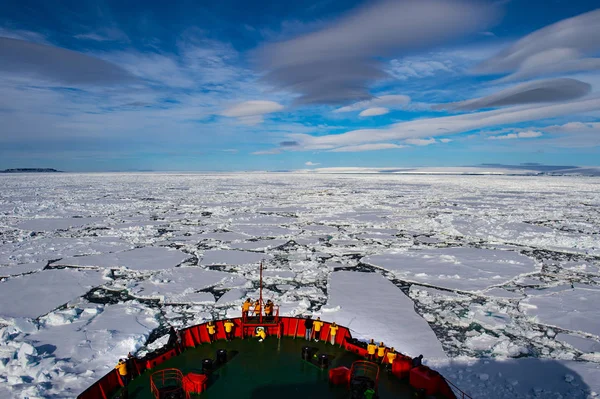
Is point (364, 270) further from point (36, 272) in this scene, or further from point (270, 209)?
point (270, 209)

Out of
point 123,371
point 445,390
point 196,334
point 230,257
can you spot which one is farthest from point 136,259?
point 445,390

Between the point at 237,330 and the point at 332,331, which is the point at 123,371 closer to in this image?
the point at 237,330

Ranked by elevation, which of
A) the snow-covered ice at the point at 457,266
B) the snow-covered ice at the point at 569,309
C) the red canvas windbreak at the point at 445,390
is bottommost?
the snow-covered ice at the point at 569,309

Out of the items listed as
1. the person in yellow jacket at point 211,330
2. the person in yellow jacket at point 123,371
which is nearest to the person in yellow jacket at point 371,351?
the person in yellow jacket at point 211,330

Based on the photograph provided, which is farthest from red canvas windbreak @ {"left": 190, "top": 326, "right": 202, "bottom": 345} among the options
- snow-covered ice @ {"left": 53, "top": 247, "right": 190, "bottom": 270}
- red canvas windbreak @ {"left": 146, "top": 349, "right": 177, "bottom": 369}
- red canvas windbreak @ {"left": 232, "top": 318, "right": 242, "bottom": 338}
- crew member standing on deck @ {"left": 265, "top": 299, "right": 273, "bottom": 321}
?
snow-covered ice @ {"left": 53, "top": 247, "right": 190, "bottom": 270}

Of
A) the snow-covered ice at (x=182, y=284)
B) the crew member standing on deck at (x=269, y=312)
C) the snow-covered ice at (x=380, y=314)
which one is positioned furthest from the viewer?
the snow-covered ice at (x=182, y=284)

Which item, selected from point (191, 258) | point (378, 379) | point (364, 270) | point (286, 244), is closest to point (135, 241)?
point (191, 258)

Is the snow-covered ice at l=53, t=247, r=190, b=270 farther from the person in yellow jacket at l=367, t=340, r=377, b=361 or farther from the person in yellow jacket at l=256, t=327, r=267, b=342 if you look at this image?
the person in yellow jacket at l=367, t=340, r=377, b=361

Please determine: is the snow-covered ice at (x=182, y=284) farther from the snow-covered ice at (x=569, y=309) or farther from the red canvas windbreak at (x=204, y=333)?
the snow-covered ice at (x=569, y=309)
